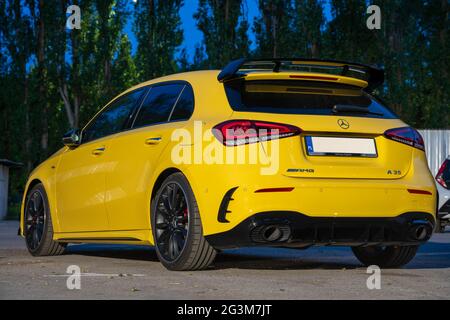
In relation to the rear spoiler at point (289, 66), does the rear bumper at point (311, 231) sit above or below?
below

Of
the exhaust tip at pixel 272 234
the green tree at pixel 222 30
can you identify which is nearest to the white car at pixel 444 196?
the exhaust tip at pixel 272 234

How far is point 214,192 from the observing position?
23.7ft

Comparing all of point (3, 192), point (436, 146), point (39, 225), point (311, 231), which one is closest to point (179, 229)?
point (311, 231)

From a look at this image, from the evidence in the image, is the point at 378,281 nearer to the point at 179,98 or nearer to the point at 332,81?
the point at 332,81

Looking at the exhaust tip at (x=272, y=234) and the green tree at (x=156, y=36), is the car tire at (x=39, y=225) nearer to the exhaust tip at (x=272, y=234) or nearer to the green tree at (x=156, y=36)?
the exhaust tip at (x=272, y=234)

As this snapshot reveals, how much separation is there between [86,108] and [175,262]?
29.5 metres

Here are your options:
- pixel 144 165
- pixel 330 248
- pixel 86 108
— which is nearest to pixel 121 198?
pixel 144 165

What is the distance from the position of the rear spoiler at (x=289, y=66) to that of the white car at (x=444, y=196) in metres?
9.80

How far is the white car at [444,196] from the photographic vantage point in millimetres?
17875

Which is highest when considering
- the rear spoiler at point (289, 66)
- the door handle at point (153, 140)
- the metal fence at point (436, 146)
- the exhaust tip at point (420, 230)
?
the rear spoiler at point (289, 66)

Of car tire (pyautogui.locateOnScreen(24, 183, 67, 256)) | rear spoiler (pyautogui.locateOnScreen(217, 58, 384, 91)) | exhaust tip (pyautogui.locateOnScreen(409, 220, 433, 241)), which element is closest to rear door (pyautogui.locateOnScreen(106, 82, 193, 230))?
rear spoiler (pyautogui.locateOnScreen(217, 58, 384, 91))

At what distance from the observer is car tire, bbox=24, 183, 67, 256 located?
390 inches

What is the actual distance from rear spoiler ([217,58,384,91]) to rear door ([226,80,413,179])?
0.12 m

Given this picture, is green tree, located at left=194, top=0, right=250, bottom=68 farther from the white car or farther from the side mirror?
the side mirror
